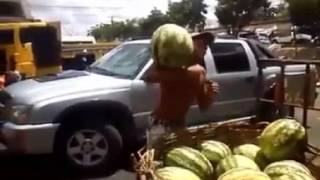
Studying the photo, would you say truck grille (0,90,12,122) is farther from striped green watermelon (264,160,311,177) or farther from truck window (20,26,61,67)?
striped green watermelon (264,160,311,177)

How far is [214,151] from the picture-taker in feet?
9.45

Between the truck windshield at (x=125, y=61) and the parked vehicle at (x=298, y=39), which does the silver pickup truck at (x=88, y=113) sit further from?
the parked vehicle at (x=298, y=39)

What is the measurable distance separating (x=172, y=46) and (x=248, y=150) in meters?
0.67

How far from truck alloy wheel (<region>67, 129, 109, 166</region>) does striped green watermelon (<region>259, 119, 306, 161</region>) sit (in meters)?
4.29

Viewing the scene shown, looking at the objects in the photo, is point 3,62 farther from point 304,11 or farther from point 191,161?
point 304,11

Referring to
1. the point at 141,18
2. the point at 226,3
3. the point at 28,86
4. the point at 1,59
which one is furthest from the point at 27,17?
the point at 141,18

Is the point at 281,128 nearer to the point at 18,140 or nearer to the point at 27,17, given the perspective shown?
the point at 18,140

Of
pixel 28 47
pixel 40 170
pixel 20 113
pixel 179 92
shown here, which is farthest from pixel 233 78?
pixel 28 47

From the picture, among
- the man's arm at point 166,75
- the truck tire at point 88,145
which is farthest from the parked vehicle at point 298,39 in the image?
the man's arm at point 166,75

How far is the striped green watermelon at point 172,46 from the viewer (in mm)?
3188

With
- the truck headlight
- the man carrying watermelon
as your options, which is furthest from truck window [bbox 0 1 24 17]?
the man carrying watermelon

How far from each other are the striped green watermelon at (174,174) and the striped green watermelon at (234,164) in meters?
0.17

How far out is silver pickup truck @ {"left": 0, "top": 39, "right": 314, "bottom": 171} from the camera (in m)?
6.75

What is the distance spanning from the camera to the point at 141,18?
199 feet
